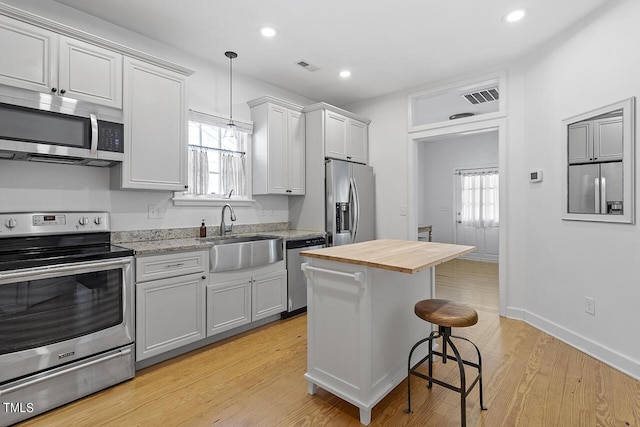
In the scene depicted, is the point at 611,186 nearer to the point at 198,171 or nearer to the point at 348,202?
the point at 348,202

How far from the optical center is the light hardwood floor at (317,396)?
185 cm

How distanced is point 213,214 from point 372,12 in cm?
247

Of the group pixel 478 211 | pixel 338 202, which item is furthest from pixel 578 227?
pixel 478 211

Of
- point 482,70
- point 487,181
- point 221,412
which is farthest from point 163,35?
point 487,181

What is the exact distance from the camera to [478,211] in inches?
283

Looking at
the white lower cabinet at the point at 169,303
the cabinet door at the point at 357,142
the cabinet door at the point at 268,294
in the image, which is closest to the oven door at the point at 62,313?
the white lower cabinet at the point at 169,303

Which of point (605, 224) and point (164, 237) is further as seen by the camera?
point (164, 237)

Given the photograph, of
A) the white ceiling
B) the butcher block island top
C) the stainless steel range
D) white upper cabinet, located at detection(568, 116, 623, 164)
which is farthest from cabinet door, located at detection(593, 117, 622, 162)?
the stainless steel range

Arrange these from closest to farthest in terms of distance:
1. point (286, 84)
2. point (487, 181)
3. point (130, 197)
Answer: point (130, 197) < point (286, 84) < point (487, 181)

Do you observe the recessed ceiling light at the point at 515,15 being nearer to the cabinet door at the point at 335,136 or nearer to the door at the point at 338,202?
the cabinet door at the point at 335,136

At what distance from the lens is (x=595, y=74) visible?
2.65 meters

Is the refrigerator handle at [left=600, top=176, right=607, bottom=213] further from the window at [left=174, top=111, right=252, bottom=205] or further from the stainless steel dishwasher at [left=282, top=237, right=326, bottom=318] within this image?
the window at [left=174, top=111, right=252, bottom=205]

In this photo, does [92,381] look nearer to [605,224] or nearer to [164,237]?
[164,237]

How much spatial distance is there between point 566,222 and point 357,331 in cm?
240
